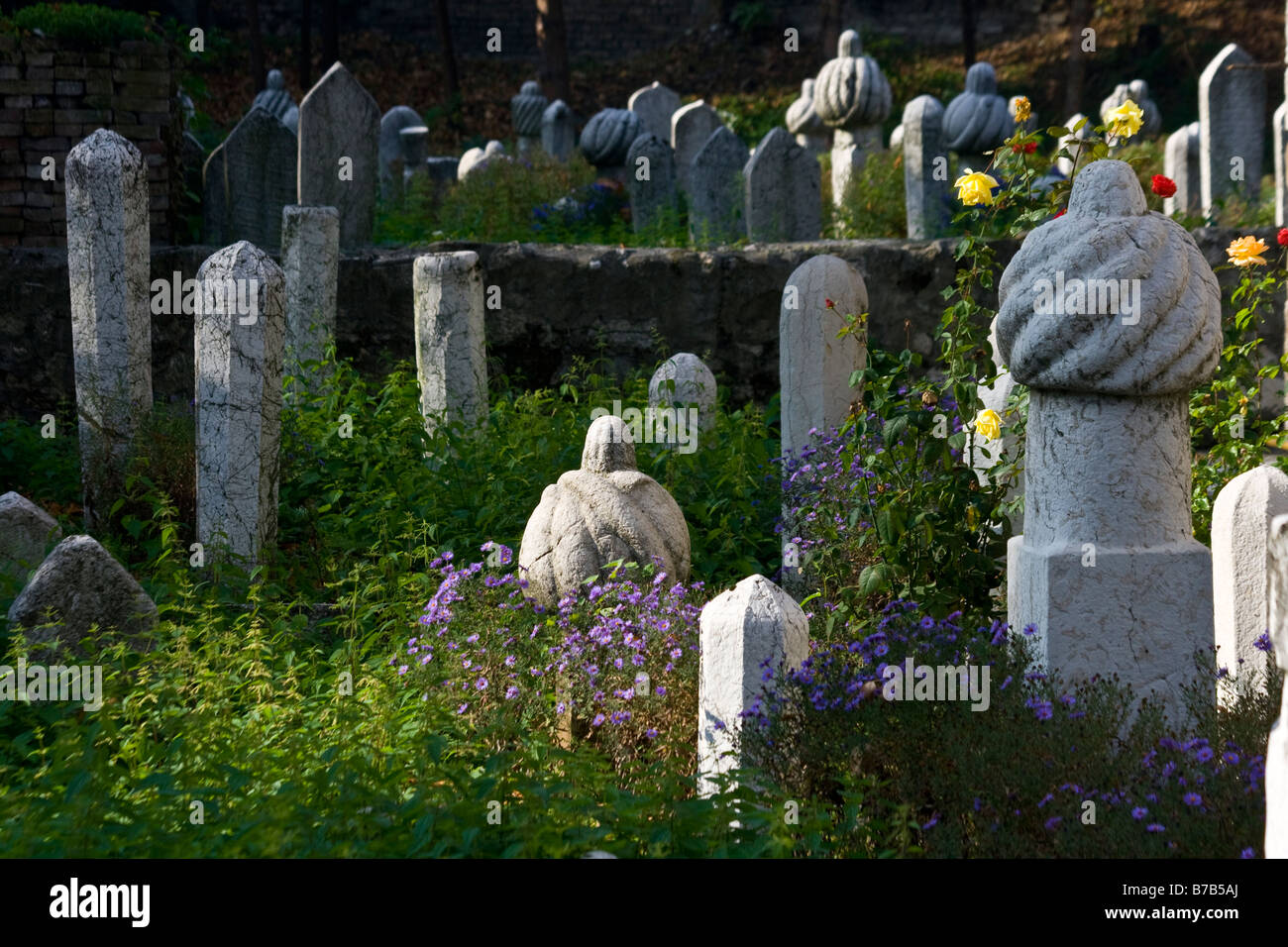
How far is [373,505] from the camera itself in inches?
252

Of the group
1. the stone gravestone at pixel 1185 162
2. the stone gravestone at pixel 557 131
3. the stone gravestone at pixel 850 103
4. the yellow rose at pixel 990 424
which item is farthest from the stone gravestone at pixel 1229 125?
the stone gravestone at pixel 557 131

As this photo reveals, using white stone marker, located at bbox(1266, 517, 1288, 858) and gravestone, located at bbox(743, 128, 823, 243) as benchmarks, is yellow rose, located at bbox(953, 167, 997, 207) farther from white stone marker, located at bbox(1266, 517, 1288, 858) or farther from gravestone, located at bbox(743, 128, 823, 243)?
gravestone, located at bbox(743, 128, 823, 243)

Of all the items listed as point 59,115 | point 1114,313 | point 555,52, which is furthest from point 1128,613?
point 555,52

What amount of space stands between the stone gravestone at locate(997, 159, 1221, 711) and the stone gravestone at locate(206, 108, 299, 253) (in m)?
6.66

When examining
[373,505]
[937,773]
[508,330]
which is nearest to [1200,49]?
[508,330]

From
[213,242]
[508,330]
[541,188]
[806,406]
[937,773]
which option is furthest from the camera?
[541,188]

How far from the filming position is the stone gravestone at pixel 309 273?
762 cm

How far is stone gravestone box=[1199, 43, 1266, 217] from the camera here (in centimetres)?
1156

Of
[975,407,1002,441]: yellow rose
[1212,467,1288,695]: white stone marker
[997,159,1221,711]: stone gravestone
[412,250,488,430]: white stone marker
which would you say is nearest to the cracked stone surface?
[412,250,488,430]: white stone marker

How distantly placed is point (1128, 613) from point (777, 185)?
21.3 feet

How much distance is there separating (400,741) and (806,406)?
284 centimetres

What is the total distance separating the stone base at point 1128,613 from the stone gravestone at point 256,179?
6844mm

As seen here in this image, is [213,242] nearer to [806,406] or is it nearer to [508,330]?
[508,330]

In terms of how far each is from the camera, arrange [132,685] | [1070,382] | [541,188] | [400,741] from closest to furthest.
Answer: [1070,382] → [400,741] → [132,685] → [541,188]
